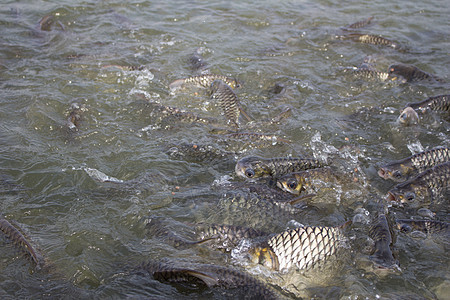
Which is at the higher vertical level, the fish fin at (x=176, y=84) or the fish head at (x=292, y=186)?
the fish fin at (x=176, y=84)

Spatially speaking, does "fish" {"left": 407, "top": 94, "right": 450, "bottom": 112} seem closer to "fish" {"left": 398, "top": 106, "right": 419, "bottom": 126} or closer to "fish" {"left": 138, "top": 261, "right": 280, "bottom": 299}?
"fish" {"left": 398, "top": 106, "right": 419, "bottom": 126}

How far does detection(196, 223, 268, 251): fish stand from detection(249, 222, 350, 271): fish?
199 mm

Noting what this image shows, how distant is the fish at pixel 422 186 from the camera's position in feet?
14.4

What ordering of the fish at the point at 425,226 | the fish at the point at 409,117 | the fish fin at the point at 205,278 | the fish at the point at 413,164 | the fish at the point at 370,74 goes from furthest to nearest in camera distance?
the fish at the point at 370,74 < the fish at the point at 409,117 < the fish at the point at 413,164 < the fish at the point at 425,226 < the fish fin at the point at 205,278

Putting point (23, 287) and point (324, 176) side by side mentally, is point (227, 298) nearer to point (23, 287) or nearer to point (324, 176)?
point (23, 287)

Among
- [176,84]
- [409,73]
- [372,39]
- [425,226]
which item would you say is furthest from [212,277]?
[372,39]

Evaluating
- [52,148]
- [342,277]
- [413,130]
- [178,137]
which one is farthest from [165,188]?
[413,130]

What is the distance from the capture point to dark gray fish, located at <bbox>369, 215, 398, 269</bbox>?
354cm

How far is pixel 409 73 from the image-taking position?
7.09 meters

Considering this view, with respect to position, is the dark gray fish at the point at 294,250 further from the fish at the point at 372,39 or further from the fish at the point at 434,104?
the fish at the point at 372,39

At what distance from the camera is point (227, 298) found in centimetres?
312

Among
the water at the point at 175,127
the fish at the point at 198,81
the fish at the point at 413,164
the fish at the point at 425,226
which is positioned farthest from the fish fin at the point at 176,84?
the fish at the point at 425,226

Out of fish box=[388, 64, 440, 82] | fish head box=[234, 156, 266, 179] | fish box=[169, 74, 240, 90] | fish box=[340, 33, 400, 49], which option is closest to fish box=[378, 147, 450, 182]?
fish head box=[234, 156, 266, 179]

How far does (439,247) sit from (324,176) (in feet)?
4.40
